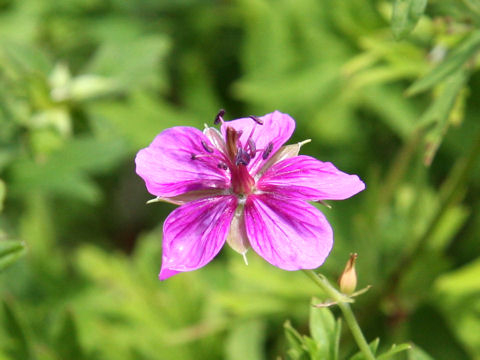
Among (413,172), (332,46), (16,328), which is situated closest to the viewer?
(16,328)

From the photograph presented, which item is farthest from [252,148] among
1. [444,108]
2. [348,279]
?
[444,108]

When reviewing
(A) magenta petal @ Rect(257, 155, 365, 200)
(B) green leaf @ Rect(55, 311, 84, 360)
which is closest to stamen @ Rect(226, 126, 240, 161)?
(A) magenta petal @ Rect(257, 155, 365, 200)

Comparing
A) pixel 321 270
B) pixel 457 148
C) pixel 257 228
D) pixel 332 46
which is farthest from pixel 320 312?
pixel 332 46

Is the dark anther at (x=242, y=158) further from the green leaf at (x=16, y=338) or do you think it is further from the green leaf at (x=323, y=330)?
the green leaf at (x=16, y=338)

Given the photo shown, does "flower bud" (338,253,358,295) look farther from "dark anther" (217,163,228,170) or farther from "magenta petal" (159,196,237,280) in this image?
"dark anther" (217,163,228,170)

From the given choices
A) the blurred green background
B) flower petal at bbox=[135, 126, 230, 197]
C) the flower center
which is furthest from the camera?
the blurred green background

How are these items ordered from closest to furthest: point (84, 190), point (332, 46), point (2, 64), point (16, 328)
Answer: point (16, 328)
point (2, 64)
point (84, 190)
point (332, 46)

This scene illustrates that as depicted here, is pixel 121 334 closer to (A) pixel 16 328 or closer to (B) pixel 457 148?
(A) pixel 16 328

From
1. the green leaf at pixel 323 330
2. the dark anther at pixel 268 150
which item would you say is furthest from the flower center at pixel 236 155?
the green leaf at pixel 323 330
